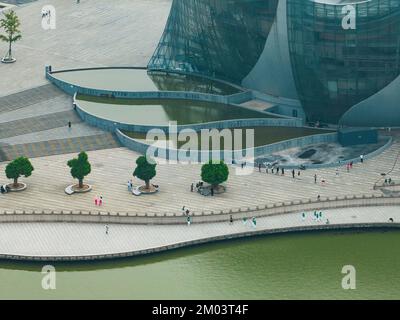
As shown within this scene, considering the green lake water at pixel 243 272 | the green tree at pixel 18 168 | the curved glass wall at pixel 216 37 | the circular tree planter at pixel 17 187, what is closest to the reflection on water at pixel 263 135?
the curved glass wall at pixel 216 37

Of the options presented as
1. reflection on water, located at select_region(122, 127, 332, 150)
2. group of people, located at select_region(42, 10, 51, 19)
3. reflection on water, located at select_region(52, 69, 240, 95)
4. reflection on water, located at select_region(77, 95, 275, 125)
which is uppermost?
group of people, located at select_region(42, 10, 51, 19)

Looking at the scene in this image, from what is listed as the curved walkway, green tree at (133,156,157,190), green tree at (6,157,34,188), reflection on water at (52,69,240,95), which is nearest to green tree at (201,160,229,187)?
green tree at (133,156,157,190)

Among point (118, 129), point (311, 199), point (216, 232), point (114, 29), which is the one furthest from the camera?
point (114, 29)

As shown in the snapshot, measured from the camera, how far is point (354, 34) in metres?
127

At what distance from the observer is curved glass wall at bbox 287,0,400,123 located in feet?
412

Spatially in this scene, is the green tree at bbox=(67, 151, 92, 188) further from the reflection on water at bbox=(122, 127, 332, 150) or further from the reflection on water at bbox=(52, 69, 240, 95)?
the reflection on water at bbox=(52, 69, 240, 95)

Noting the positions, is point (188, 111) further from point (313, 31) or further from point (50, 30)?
point (50, 30)

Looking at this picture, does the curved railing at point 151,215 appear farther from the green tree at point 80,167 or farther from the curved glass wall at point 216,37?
the curved glass wall at point 216,37

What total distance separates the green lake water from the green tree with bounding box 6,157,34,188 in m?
16.1

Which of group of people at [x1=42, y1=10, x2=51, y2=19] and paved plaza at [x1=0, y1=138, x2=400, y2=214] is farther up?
group of people at [x1=42, y1=10, x2=51, y2=19]

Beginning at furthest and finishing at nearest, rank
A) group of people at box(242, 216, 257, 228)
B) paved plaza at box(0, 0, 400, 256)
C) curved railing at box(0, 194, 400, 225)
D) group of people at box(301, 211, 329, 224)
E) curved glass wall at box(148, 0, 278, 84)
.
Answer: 1. curved glass wall at box(148, 0, 278, 84)
2. group of people at box(301, 211, 329, 224)
3. curved railing at box(0, 194, 400, 225)
4. group of people at box(242, 216, 257, 228)
5. paved plaza at box(0, 0, 400, 256)

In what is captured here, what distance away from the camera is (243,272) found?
9725 cm

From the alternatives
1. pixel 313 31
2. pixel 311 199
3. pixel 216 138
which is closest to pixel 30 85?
pixel 216 138

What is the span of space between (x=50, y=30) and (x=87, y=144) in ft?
196
